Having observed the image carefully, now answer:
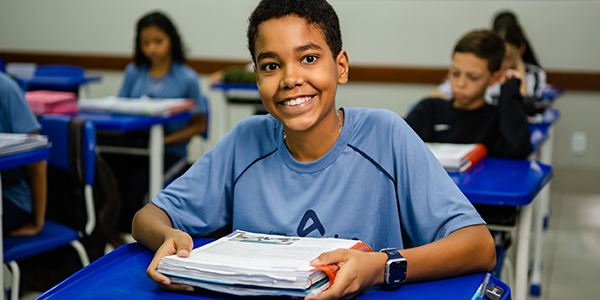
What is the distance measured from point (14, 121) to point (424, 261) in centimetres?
154

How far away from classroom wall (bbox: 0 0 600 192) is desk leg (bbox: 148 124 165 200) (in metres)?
1.53

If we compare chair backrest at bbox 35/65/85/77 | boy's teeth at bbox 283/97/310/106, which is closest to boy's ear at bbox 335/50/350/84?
boy's teeth at bbox 283/97/310/106

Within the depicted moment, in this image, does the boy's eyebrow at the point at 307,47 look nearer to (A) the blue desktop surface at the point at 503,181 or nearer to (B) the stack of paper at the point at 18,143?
(A) the blue desktop surface at the point at 503,181

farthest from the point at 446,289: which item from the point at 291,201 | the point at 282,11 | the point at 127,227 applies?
the point at 127,227

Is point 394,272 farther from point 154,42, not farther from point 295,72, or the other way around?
point 154,42

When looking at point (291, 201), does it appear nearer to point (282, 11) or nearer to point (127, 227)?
point (282, 11)

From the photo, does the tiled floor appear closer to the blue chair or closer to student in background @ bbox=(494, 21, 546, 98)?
the blue chair

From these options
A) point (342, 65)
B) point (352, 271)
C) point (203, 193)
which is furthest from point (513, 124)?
point (352, 271)

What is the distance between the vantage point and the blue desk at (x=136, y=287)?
0.85 meters

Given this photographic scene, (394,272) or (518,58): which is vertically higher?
(518,58)

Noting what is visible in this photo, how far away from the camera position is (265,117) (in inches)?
48.2

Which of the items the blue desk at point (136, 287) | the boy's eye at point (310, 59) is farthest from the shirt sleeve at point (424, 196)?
the boy's eye at point (310, 59)

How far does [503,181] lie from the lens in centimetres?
159

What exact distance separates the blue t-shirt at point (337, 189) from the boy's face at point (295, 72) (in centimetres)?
8
